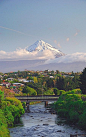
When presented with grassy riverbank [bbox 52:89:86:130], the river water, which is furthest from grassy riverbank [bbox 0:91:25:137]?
grassy riverbank [bbox 52:89:86:130]

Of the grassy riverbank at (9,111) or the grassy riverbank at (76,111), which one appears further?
the grassy riverbank at (76,111)

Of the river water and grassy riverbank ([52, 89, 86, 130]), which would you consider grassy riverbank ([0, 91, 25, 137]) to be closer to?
the river water

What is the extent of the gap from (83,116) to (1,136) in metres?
24.1

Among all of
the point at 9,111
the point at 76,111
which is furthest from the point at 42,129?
the point at 76,111

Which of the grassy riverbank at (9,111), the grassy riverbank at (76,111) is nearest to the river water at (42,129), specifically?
the grassy riverbank at (9,111)

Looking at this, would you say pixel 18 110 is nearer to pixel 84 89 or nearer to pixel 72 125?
pixel 72 125

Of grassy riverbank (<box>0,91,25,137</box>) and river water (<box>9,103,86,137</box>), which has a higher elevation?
grassy riverbank (<box>0,91,25,137</box>)

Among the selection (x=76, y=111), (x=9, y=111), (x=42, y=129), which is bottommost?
(x=42, y=129)

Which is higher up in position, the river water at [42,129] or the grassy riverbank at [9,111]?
the grassy riverbank at [9,111]

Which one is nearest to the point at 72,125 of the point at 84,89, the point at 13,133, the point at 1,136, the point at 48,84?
the point at 13,133

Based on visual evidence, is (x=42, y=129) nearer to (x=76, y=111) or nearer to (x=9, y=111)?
(x=9, y=111)

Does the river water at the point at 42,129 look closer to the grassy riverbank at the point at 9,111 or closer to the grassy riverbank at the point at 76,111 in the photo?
the grassy riverbank at the point at 9,111

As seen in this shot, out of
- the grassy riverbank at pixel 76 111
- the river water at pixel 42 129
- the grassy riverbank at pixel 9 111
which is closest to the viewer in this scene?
the river water at pixel 42 129

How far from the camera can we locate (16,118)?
266 feet
